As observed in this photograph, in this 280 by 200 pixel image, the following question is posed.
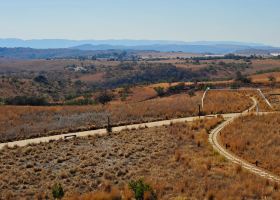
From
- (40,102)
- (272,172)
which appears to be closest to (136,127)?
(272,172)

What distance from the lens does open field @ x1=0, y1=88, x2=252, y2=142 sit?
36844 mm

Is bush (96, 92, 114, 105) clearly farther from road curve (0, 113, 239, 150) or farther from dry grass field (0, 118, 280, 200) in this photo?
dry grass field (0, 118, 280, 200)

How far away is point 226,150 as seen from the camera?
26438 millimetres

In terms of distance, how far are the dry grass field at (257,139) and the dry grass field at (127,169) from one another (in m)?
1.86

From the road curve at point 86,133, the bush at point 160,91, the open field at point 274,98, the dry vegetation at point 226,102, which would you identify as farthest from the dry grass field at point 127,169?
the bush at point 160,91

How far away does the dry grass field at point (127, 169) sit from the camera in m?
18.8

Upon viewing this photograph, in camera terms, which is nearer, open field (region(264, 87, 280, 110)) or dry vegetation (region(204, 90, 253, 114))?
dry vegetation (region(204, 90, 253, 114))

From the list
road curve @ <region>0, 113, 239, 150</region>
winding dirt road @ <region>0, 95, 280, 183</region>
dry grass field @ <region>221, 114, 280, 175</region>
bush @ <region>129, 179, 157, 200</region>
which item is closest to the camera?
bush @ <region>129, 179, 157, 200</region>

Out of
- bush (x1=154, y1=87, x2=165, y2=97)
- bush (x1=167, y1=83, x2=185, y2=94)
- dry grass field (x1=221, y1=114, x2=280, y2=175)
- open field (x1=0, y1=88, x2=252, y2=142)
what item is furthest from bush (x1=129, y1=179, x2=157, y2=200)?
bush (x1=154, y1=87, x2=165, y2=97)

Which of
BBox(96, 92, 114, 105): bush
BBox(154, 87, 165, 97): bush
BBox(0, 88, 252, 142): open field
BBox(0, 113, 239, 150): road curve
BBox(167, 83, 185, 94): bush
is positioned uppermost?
BBox(0, 113, 239, 150): road curve

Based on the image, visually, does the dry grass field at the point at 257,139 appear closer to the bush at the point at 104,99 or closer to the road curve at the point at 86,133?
the road curve at the point at 86,133

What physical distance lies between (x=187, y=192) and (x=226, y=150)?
855 centimetres

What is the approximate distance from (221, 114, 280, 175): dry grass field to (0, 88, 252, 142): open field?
882 centimetres

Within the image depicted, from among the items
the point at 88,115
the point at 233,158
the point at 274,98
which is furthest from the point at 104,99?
the point at 233,158
